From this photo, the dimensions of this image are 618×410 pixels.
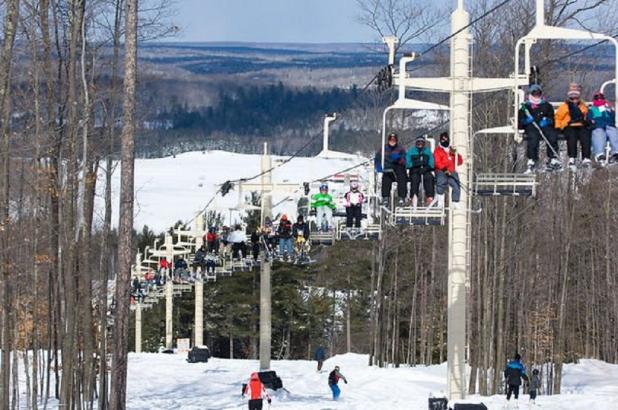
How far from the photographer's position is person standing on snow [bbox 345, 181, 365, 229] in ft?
98.4

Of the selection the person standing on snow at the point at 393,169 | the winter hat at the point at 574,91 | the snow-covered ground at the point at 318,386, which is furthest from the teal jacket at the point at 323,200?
the winter hat at the point at 574,91

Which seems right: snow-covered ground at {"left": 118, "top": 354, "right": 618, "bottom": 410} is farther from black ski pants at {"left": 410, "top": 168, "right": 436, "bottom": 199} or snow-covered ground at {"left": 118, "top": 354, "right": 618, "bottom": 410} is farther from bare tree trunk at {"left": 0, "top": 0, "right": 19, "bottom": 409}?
black ski pants at {"left": 410, "top": 168, "right": 436, "bottom": 199}

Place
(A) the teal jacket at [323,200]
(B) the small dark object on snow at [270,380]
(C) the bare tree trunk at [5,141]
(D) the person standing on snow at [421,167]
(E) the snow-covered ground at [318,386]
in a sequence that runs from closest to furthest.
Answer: (D) the person standing on snow at [421,167]
(C) the bare tree trunk at [5,141]
(A) the teal jacket at [323,200]
(E) the snow-covered ground at [318,386]
(B) the small dark object on snow at [270,380]

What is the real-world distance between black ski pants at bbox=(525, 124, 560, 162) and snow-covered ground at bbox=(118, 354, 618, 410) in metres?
→ 13.0

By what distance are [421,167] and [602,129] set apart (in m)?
5.13

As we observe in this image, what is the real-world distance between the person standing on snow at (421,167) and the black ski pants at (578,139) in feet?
14.3

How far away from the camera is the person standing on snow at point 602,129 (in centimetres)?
1745

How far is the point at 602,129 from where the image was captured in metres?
17.6

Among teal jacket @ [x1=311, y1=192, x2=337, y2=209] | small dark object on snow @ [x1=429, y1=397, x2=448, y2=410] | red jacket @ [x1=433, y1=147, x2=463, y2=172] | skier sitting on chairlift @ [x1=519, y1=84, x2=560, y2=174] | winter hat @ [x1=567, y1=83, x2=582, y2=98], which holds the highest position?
winter hat @ [x1=567, y1=83, x2=582, y2=98]

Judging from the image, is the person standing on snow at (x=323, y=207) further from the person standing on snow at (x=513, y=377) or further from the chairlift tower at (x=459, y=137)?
the chairlift tower at (x=459, y=137)

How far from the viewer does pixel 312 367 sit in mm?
52031

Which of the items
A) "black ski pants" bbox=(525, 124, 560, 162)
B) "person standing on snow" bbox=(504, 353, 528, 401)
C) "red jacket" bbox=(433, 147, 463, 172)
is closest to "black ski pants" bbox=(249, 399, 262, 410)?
"person standing on snow" bbox=(504, 353, 528, 401)

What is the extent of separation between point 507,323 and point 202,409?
11.6m

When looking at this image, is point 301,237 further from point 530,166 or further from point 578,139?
point 578,139
